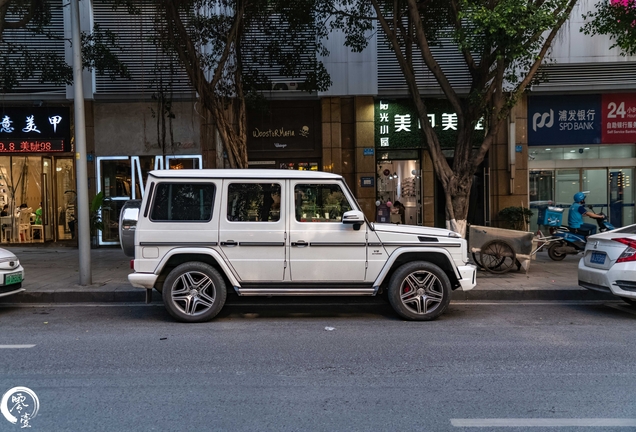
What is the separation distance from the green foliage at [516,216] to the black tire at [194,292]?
34.7 ft

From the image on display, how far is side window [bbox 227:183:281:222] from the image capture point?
7148mm

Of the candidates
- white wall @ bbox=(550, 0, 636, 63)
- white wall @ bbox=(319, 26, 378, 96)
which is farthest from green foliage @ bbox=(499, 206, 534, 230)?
white wall @ bbox=(319, 26, 378, 96)

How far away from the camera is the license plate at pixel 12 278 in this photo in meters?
7.74

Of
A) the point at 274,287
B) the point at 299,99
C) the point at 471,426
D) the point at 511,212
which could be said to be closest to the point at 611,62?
the point at 511,212

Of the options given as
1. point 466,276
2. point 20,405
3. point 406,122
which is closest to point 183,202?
point 20,405

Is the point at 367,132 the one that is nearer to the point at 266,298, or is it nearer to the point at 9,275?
the point at 266,298

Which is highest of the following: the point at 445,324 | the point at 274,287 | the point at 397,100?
the point at 397,100

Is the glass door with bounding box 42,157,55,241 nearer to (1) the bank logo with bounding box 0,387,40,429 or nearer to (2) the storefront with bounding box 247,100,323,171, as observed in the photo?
(2) the storefront with bounding box 247,100,323,171

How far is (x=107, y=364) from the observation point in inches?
211

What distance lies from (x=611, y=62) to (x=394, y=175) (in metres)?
7.01

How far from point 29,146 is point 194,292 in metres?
11.5

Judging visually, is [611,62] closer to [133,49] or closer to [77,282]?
[133,49]

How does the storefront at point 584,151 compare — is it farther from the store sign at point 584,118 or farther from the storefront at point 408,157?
the storefront at point 408,157

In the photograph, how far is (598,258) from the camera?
7.82 m
